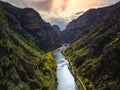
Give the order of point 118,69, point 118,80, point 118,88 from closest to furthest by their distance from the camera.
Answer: point 118,88 < point 118,80 < point 118,69

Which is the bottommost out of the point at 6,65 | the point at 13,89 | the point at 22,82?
the point at 13,89

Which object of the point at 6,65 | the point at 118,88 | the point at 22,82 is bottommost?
the point at 118,88

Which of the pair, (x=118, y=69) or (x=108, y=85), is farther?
(x=118, y=69)

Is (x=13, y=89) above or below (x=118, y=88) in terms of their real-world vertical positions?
above

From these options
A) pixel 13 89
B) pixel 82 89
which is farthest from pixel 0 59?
pixel 82 89

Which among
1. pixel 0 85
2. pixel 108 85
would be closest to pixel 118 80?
pixel 108 85

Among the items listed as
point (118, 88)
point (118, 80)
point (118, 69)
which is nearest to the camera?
point (118, 88)

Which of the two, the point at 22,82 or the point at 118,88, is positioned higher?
the point at 22,82

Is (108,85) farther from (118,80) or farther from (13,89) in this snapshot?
(13,89)

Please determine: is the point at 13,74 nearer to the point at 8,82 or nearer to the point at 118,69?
the point at 8,82
